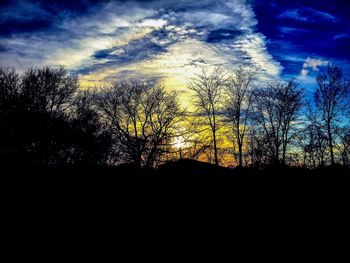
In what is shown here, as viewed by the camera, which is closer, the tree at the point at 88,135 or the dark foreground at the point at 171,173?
the dark foreground at the point at 171,173

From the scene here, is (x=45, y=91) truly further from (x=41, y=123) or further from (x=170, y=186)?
(x=170, y=186)

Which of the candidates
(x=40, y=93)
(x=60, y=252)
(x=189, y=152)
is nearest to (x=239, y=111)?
(x=189, y=152)

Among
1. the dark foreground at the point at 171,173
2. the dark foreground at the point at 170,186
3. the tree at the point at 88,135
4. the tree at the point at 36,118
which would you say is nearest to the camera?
the dark foreground at the point at 170,186

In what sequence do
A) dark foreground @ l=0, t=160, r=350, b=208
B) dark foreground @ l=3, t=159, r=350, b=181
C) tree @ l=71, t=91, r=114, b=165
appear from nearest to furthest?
dark foreground @ l=0, t=160, r=350, b=208 → dark foreground @ l=3, t=159, r=350, b=181 → tree @ l=71, t=91, r=114, b=165

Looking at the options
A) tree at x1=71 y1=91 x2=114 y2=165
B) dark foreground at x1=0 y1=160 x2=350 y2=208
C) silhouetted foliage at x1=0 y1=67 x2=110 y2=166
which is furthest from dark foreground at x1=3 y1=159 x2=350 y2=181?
tree at x1=71 y1=91 x2=114 y2=165

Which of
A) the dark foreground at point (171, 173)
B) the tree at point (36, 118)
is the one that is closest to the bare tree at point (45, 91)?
the tree at point (36, 118)

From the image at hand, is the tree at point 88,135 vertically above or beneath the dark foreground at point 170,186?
above

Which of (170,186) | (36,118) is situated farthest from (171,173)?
(36,118)

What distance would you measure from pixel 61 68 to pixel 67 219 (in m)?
24.7

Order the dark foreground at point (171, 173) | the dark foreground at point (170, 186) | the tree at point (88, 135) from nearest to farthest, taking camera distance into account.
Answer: the dark foreground at point (170, 186) < the dark foreground at point (171, 173) < the tree at point (88, 135)

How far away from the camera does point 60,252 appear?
5.05m

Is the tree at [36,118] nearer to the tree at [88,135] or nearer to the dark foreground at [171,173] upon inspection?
the tree at [88,135]

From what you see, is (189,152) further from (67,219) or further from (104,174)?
(67,219)

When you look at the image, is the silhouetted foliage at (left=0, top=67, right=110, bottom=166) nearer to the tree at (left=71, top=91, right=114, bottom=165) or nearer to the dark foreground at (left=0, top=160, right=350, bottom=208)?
the tree at (left=71, top=91, right=114, bottom=165)
